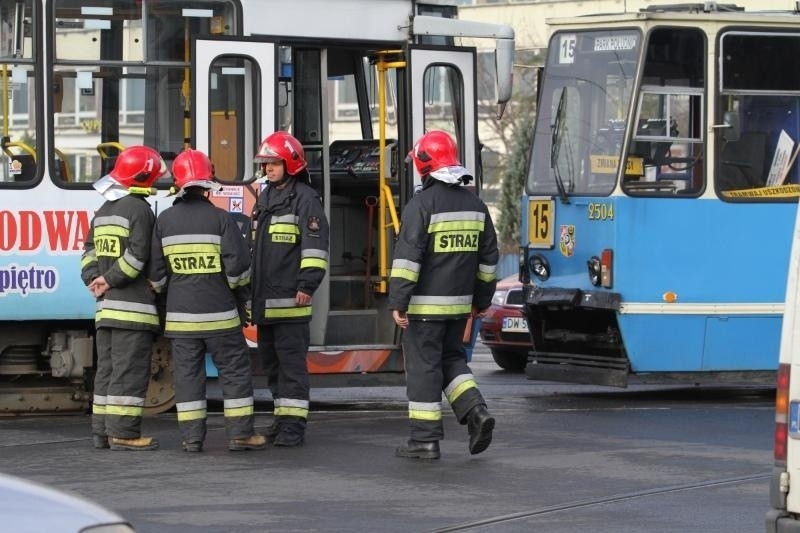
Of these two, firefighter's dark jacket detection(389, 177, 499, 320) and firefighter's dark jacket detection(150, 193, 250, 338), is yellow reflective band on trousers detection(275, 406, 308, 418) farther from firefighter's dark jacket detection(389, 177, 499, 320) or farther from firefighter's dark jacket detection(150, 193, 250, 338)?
firefighter's dark jacket detection(389, 177, 499, 320)

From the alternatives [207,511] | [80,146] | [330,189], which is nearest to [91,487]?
[207,511]

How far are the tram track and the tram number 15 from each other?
419 cm

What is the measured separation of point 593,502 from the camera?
8766mm

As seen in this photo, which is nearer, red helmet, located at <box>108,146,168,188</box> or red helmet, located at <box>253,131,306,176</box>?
red helmet, located at <box>108,146,168,188</box>

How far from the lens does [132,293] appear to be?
1038cm

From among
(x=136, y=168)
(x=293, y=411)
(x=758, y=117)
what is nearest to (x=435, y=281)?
(x=293, y=411)

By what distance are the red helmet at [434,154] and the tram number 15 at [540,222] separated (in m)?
Answer: 3.41

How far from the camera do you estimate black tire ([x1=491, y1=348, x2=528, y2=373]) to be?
56.6 feet

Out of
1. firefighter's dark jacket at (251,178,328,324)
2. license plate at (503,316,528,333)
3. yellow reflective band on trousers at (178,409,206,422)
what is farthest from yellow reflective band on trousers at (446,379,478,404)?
license plate at (503,316,528,333)

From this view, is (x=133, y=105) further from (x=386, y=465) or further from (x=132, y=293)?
(x=386, y=465)

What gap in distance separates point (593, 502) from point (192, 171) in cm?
329

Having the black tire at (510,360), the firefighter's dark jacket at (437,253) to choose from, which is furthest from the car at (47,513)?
the black tire at (510,360)

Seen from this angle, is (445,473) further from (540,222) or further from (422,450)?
(540,222)

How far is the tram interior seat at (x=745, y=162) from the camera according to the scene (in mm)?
13195
